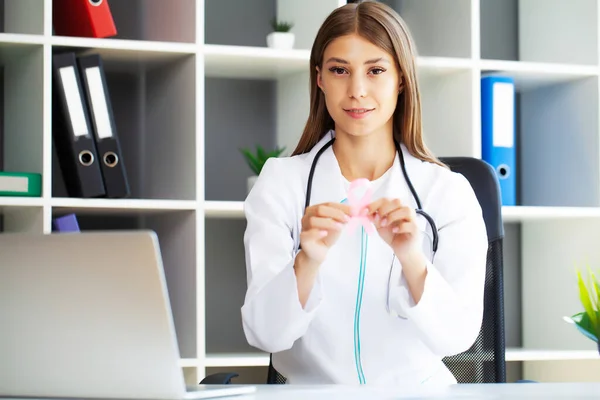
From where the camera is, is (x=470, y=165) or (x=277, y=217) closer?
(x=277, y=217)

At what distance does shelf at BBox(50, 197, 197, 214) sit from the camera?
92.4 inches

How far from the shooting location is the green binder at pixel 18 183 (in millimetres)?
2312

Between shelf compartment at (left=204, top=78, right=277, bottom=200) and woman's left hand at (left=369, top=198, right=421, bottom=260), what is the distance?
4.44 ft

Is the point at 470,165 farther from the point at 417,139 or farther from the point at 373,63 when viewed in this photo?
the point at 373,63

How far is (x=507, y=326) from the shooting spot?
300cm

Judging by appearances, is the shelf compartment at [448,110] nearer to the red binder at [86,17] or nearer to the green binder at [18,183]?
the red binder at [86,17]

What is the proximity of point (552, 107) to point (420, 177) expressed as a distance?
1.26 metres

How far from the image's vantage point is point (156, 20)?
104 inches

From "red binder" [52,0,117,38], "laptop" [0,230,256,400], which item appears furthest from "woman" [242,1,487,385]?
"red binder" [52,0,117,38]

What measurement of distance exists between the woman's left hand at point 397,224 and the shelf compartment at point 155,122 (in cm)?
101

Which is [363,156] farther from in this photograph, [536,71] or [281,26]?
[536,71]

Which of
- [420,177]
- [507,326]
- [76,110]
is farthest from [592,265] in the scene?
[76,110]

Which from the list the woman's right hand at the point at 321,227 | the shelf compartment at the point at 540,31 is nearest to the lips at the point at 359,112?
the woman's right hand at the point at 321,227

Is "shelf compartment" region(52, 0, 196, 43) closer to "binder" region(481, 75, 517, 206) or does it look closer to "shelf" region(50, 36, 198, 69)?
"shelf" region(50, 36, 198, 69)
